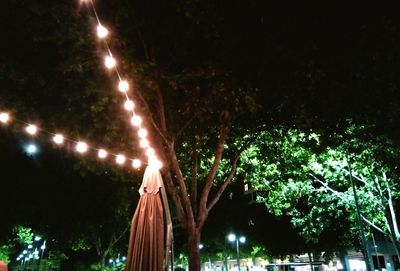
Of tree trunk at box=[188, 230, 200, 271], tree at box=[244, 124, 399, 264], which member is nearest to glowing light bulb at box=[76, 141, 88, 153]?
tree trunk at box=[188, 230, 200, 271]

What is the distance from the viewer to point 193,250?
9625 millimetres

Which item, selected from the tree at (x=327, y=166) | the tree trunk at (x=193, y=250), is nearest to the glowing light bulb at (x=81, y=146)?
the tree trunk at (x=193, y=250)

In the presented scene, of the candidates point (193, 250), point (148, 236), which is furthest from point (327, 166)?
point (148, 236)

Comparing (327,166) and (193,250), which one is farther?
(327,166)

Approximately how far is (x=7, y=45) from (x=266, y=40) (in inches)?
268

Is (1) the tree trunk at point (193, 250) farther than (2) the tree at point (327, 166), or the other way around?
(2) the tree at point (327, 166)

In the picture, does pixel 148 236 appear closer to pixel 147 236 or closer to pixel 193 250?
pixel 147 236

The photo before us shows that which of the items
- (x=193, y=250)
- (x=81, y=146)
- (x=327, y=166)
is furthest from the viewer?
(x=327, y=166)

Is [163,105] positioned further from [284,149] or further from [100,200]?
[100,200]

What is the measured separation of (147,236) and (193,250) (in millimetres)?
3789

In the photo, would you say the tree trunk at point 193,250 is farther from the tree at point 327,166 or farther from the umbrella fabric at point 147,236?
the tree at point 327,166

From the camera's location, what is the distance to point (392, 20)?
326 inches

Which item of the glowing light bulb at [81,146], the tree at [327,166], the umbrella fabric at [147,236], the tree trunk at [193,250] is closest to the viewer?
the umbrella fabric at [147,236]

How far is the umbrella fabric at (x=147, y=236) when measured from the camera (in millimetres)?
6008
